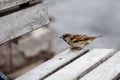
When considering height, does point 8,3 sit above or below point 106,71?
above

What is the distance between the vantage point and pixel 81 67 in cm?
336

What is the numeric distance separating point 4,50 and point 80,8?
281cm

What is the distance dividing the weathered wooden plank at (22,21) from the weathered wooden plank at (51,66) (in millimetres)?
275

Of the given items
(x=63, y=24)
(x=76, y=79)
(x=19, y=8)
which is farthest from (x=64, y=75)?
(x=63, y=24)

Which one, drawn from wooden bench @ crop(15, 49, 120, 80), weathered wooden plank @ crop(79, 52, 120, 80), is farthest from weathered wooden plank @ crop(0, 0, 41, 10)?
weathered wooden plank @ crop(79, 52, 120, 80)

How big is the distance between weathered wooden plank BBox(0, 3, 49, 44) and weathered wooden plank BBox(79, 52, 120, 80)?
59 centimetres

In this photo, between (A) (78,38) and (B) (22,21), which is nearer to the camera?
(B) (22,21)

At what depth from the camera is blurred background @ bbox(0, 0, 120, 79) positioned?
5.61m

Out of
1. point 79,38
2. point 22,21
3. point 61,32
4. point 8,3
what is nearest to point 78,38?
point 79,38

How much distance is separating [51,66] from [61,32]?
3865mm

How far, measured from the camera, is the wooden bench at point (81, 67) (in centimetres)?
322

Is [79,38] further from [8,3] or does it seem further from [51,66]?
[8,3]

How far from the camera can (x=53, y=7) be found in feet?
26.1

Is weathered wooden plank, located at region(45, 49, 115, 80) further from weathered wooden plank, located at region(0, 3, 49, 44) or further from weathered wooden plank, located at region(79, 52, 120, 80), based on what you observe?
weathered wooden plank, located at region(0, 3, 49, 44)
